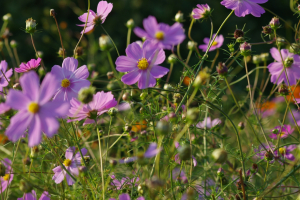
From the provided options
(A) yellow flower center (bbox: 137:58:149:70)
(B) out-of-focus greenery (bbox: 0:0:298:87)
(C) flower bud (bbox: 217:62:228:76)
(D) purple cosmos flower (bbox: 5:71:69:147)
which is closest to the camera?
(D) purple cosmos flower (bbox: 5:71:69:147)

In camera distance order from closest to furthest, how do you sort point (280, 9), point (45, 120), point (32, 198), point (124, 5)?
1. point (45, 120)
2. point (32, 198)
3. point (124, 5)
4. point (280, 9)

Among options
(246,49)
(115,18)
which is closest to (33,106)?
(246,49)

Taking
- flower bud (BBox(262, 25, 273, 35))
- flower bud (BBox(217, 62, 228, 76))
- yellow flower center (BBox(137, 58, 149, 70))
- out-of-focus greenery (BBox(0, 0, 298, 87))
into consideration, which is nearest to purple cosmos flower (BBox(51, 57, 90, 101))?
yellow flower center (BBox(137, 58, 149, 70))

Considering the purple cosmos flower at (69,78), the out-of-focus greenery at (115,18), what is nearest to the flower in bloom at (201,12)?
the purple cosmos flower at (69,78)

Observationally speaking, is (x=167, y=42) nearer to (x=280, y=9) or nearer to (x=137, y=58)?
(x=137, y=58)

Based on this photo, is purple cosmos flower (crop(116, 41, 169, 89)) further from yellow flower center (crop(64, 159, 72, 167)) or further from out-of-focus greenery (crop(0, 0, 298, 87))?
out-of-focus greenery (crop(0, 0, 298, 87))

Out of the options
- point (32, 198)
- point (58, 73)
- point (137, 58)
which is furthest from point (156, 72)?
point (32, 198)
